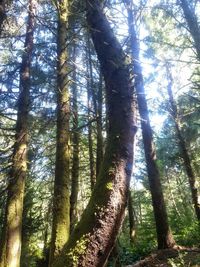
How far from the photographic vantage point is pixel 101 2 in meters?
3.75

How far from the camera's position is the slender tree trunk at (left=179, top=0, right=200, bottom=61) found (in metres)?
9.36

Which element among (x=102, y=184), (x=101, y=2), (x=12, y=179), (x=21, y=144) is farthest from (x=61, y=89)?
(x=102, y=184)

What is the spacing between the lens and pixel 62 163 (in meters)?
7.78

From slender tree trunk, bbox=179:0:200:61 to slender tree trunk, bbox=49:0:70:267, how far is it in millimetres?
3999

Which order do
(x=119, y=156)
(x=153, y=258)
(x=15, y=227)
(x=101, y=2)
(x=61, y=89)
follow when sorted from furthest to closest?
(x=61, y=89) → (x=153, y=258) → (x=15, y=227) → (x=101, y=2) → (x=119, y=156)

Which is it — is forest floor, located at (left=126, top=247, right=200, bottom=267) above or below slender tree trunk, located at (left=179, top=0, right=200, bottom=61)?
below

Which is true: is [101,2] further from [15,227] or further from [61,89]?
[15,227]

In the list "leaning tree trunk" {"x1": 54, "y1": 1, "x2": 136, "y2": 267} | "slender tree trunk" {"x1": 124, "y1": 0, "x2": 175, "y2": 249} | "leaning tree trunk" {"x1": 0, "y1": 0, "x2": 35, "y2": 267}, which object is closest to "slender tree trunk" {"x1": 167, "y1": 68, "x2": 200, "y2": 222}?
"slender tree trunk" {"x1": 124, "y1": 0, "x2": 175, "y2": 249}

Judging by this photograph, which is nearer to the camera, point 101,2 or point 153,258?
point 101,2

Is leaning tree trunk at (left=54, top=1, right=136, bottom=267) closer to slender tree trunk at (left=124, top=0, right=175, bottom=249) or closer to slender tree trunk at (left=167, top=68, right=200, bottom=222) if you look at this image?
slender tree trunk at (left=124, top=0, right=175, bottom=249)

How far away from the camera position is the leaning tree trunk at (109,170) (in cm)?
249

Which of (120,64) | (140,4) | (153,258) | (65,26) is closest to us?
(120,64)

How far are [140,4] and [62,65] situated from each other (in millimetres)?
5493

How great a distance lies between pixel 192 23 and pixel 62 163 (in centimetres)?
617
